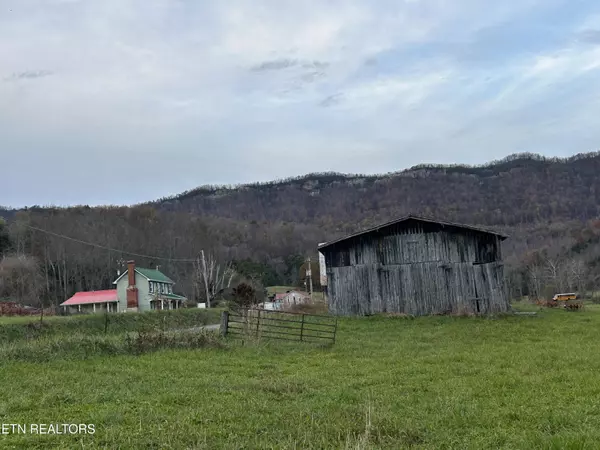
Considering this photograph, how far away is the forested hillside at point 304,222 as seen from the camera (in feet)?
265

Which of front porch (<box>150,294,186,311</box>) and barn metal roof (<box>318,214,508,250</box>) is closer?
barn metal roof (<box>318,214,508,250</box>)

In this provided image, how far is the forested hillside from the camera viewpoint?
265 ft

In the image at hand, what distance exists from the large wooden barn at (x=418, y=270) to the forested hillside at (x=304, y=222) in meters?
44.7

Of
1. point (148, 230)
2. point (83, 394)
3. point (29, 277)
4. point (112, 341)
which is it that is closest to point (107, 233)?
point (148, 230)

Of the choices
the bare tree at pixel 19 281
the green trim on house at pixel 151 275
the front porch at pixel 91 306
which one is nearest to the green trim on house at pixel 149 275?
the green trim on house at pixel 151 275

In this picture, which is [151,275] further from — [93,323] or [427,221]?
[427,221]

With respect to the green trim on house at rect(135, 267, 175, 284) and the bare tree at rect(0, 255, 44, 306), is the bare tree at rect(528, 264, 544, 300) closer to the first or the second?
the green trim on house at rect(135, 267, 175, 284)

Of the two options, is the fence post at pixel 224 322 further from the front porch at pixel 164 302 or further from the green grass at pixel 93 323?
the front porch at pixel 164 302

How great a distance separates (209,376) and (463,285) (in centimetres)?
2087

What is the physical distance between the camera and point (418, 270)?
30.7 meters

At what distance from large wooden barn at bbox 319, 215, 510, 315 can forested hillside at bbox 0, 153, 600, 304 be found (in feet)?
147

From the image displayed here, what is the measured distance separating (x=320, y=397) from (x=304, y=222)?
115 metres

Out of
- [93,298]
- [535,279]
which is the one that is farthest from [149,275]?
[535,279]

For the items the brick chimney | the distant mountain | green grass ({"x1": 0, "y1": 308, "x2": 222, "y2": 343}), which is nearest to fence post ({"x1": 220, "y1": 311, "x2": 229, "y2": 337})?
green grass ({"x1": 0, "y1": 308, "x2": 222, "y2": 343})
